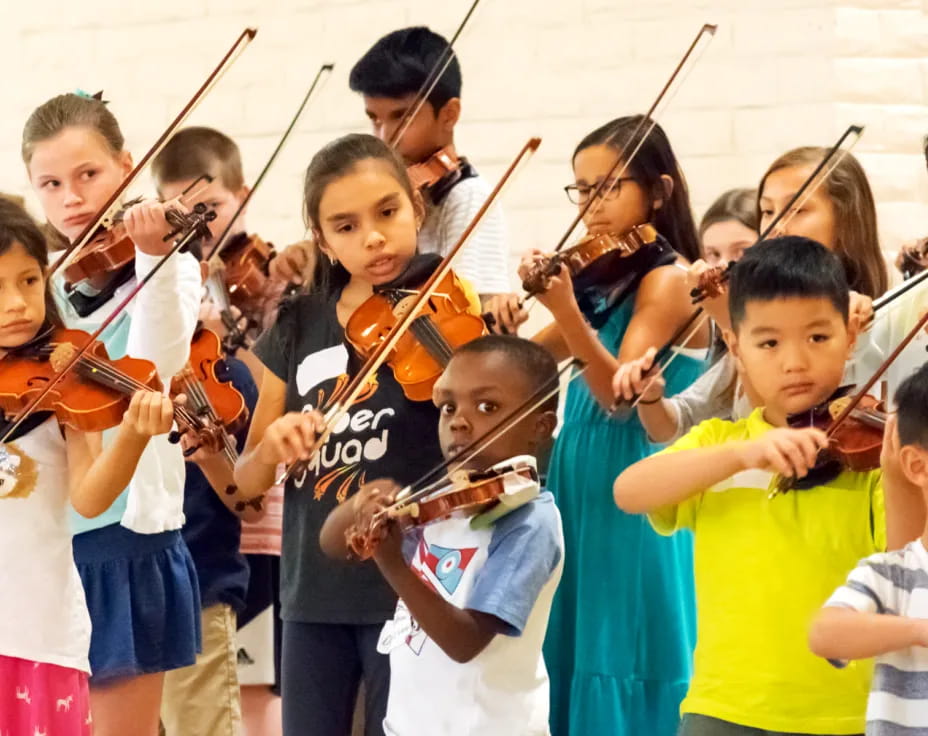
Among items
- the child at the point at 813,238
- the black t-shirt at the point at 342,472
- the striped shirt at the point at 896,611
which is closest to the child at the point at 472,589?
the black t-shirt at the point at 342,472

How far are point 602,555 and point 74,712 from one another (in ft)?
2.32

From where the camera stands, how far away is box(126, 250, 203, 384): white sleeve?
204cm

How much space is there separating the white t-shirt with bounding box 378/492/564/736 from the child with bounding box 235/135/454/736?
0.16 m

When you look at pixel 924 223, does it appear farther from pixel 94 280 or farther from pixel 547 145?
pixel 94 280

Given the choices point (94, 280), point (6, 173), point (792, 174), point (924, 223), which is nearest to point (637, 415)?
point (792, 174)

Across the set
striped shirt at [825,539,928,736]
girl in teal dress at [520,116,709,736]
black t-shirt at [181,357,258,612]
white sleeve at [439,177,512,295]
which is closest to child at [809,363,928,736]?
striped shirt at [825,539,928,736]

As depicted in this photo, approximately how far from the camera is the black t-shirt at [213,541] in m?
2.52

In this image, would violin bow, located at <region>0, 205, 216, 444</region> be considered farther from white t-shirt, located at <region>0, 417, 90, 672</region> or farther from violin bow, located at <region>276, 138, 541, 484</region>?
violin bow, located at <region>276, 138, 541, 484</region>

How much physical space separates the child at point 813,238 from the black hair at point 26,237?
2.43ft

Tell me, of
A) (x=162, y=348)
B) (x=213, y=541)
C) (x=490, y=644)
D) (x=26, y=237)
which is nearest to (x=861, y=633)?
(x=490, y=644)

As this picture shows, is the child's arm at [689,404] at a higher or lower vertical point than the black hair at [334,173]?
lower

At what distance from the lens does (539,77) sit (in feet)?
10.4

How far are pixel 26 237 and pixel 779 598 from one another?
1028mm

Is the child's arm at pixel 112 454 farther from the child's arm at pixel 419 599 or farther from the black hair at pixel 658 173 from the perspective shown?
→ the black hair at pixel 658 173
